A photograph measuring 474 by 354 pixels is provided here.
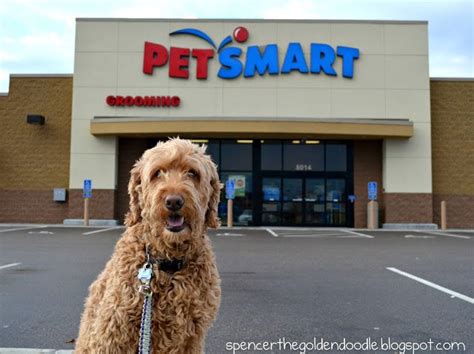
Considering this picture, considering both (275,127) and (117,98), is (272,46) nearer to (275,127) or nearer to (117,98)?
(275,127)

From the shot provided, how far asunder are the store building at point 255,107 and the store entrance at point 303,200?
50 millimetres

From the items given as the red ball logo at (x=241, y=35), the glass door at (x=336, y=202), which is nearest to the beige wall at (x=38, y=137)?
the red ball logo at (x=241, y=35)

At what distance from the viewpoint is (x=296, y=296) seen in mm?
5535

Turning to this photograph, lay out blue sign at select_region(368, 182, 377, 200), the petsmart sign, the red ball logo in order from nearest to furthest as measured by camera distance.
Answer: blue sign at select_region(368, 182, 377, 200), the petsmart sign, the red ball logo

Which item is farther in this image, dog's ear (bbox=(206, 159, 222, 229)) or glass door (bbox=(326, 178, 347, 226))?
glass door (bbox=(326, 178, 347, 226))

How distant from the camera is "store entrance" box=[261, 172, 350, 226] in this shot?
20609mm

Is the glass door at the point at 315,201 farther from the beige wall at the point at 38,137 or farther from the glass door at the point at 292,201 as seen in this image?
the beige wall at the point at 38,137

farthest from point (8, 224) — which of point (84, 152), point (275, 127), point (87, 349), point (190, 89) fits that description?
point (87, 349)

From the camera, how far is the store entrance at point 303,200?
20609 millimetres

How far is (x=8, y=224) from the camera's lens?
19344 millimetres

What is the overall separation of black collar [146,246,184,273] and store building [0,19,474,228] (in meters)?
17.1

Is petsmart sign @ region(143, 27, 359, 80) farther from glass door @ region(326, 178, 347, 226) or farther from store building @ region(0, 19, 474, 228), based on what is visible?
glass door @ region(326, 178, 347, 226)

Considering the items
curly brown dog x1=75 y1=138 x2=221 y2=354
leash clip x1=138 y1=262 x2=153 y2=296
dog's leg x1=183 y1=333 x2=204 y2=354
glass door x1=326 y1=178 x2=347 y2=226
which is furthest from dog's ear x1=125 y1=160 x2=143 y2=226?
glass door x1=326 y1=178 x2=347 y2=226

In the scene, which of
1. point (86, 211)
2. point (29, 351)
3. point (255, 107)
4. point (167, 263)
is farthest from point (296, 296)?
point (255, 107)
